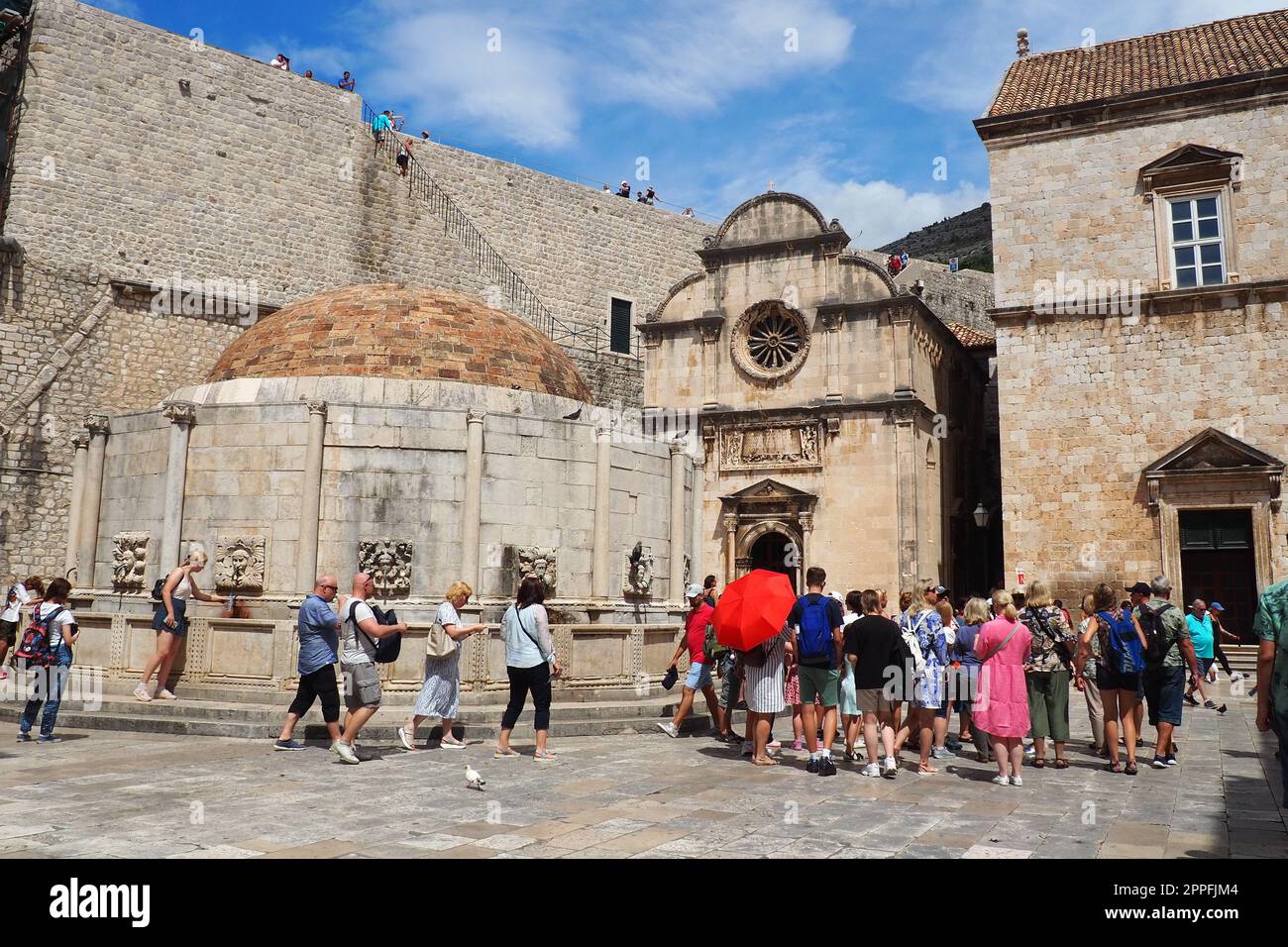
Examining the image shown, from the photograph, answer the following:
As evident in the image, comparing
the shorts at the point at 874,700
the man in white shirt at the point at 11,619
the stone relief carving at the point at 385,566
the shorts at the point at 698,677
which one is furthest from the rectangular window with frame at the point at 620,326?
the shorts at the point at 874,700

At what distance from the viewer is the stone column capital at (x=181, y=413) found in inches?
467

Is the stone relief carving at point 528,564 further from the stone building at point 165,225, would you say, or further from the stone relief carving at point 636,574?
the stone building at point 165,225

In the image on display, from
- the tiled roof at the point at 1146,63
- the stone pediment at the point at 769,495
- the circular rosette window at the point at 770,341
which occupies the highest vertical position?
the tiled roof at the point at 1146,63

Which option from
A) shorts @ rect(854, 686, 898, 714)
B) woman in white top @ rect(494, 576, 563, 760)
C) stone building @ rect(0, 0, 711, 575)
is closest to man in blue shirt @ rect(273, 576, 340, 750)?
woman in white top @ rect(494, 576, 563, 760)

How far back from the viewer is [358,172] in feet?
101

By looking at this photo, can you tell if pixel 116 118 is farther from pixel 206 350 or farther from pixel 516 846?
pixel 516 846

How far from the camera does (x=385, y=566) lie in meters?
11.4

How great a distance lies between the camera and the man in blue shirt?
8742mm

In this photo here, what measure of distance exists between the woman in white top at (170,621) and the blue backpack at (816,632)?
6647 millimetres

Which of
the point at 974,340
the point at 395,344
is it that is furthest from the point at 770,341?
the point at 395,344

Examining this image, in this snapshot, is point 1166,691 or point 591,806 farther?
point 1166,691

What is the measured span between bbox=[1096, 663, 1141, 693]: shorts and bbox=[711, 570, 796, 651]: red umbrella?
2.96 meters

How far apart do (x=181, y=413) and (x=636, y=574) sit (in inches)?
236

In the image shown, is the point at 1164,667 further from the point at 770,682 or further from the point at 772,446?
the point at 772,446
